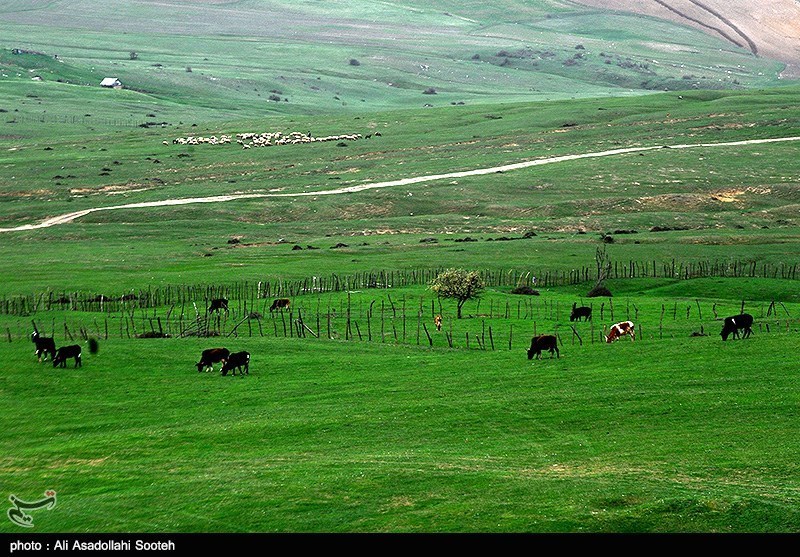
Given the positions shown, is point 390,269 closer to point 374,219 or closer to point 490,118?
point 374,219

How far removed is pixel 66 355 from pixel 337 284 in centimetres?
2822

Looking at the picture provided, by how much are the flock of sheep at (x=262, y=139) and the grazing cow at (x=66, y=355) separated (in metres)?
119

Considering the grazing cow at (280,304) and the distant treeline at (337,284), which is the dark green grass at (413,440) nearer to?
the grazing cow at (280,304)

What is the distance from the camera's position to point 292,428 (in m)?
34.7

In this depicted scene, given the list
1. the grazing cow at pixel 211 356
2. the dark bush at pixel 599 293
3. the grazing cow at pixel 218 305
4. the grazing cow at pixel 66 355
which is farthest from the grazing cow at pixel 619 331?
the grazing cow at pixel 66 355

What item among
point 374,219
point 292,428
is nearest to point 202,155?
point 374,219

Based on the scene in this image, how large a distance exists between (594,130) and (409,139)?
94.3 feet

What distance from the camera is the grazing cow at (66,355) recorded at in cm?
4369

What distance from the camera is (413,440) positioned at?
33438 mm

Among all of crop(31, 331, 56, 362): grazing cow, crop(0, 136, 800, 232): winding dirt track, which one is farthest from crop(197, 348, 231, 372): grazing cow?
crop(0, 136, 800, 232): winding dirt track

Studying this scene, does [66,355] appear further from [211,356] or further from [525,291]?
[525,291]

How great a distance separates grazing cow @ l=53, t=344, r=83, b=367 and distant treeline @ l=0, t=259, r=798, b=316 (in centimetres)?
1771

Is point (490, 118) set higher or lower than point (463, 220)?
higher
